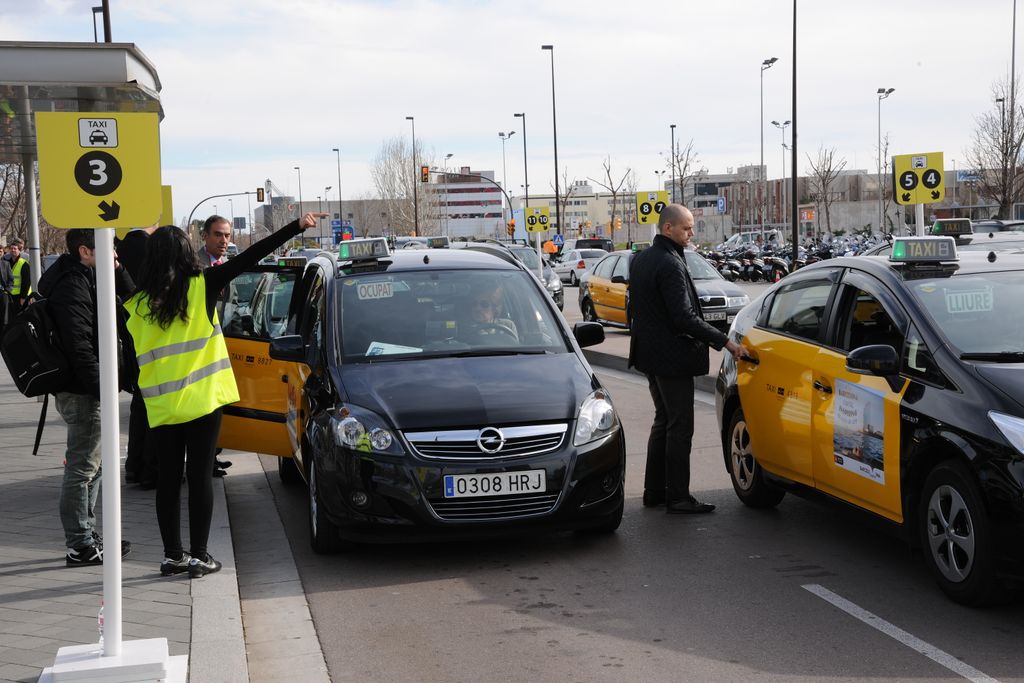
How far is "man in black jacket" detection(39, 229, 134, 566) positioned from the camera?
6363 millimetres

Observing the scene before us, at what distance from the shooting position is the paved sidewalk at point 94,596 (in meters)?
4.93

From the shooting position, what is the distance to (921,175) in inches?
706

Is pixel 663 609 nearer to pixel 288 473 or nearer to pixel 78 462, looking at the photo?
pixel 78 462

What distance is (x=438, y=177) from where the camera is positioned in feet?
469

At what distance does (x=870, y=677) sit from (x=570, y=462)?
7.19 ft

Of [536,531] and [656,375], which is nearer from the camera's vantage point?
[536,531]

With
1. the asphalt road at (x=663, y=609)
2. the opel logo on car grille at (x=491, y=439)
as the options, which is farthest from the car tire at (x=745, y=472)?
the opel logo on car grille at (x=491, y=439)

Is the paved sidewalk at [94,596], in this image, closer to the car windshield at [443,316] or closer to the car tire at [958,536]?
the car windshield at [443,316]

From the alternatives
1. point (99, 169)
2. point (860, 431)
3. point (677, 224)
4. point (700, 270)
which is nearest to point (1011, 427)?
point (860, 431)

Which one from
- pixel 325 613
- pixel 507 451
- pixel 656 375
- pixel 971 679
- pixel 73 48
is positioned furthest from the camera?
pixel 73 48

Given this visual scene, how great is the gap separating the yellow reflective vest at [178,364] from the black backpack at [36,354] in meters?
0.48

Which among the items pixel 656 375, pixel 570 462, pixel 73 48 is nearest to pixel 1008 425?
pixel 570 462

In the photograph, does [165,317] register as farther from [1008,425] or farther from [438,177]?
[438,177]

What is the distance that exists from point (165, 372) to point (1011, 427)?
3918 millimetres
